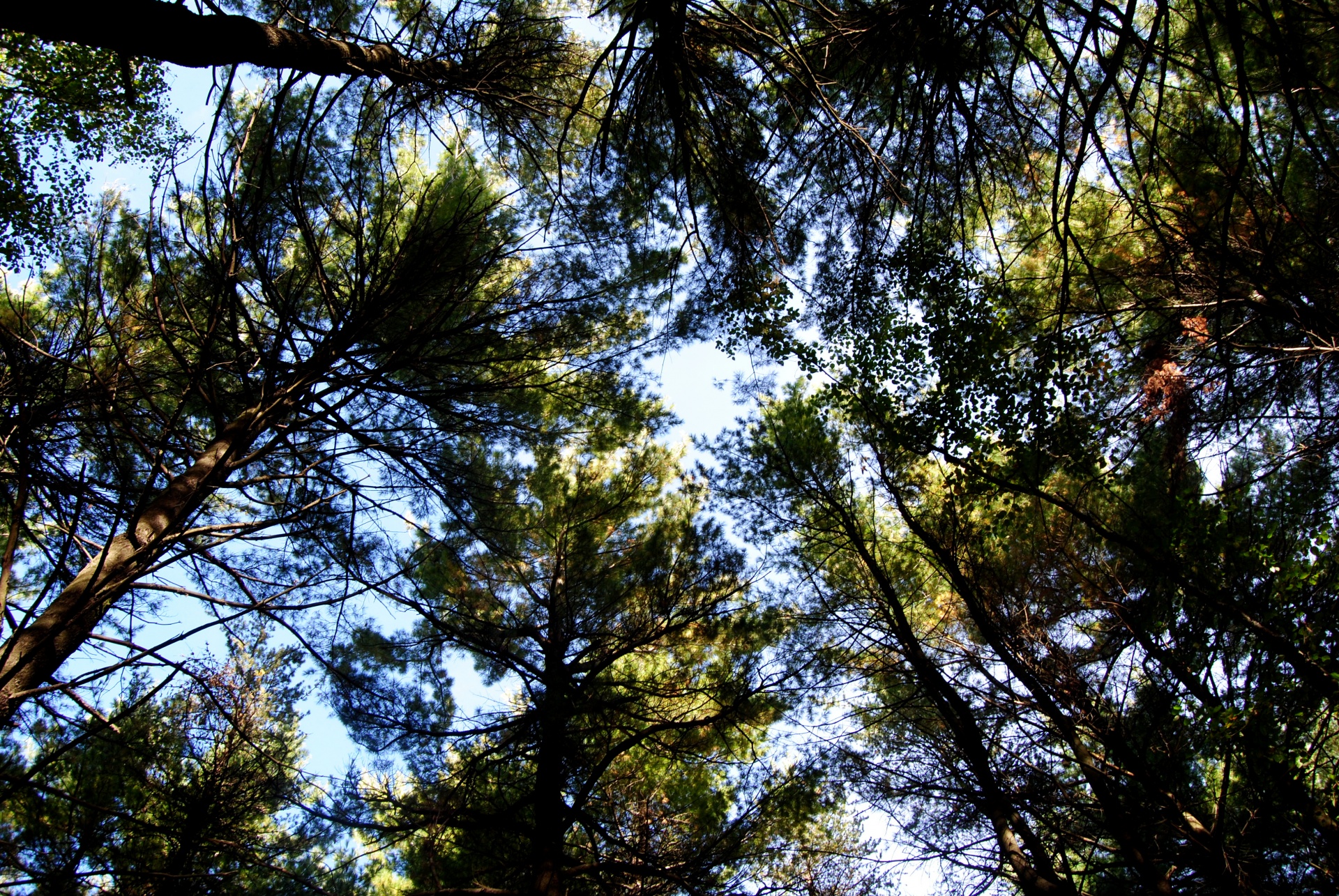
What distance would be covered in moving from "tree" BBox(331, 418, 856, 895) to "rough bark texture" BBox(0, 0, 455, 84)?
310cm

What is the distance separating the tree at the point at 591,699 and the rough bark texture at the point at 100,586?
2438mm

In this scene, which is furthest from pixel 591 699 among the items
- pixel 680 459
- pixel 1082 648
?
pixel 1082 648

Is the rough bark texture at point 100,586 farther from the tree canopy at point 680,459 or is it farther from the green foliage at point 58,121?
the green foliage at point 58,121

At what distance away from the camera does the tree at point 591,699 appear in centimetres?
539

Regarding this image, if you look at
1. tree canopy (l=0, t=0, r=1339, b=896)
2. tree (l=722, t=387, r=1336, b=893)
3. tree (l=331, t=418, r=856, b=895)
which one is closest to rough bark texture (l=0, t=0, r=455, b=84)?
tree canopy (l=0, t=0, r=1339, b=896)

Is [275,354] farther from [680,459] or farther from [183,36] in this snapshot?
[680,459]

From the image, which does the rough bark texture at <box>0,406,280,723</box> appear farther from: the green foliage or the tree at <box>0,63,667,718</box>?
the green foliage

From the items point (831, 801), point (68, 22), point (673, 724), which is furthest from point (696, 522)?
point (68, 22)

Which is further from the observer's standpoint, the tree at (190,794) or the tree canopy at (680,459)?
the tree at (190,794)

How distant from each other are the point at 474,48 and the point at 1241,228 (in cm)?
659

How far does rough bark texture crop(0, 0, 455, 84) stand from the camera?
7.45 ft

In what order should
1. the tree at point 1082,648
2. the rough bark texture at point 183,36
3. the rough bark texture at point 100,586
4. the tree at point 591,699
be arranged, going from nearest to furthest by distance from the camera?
the rough bark texture at point 100,586
the rough bark texture at point 183,36
the tree at point 1082,648
the tree at point 591,699

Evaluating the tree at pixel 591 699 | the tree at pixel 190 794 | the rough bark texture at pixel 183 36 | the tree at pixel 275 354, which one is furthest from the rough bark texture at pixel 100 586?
the tree at pixel 190 794

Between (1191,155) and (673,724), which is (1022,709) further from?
(1191,155)
